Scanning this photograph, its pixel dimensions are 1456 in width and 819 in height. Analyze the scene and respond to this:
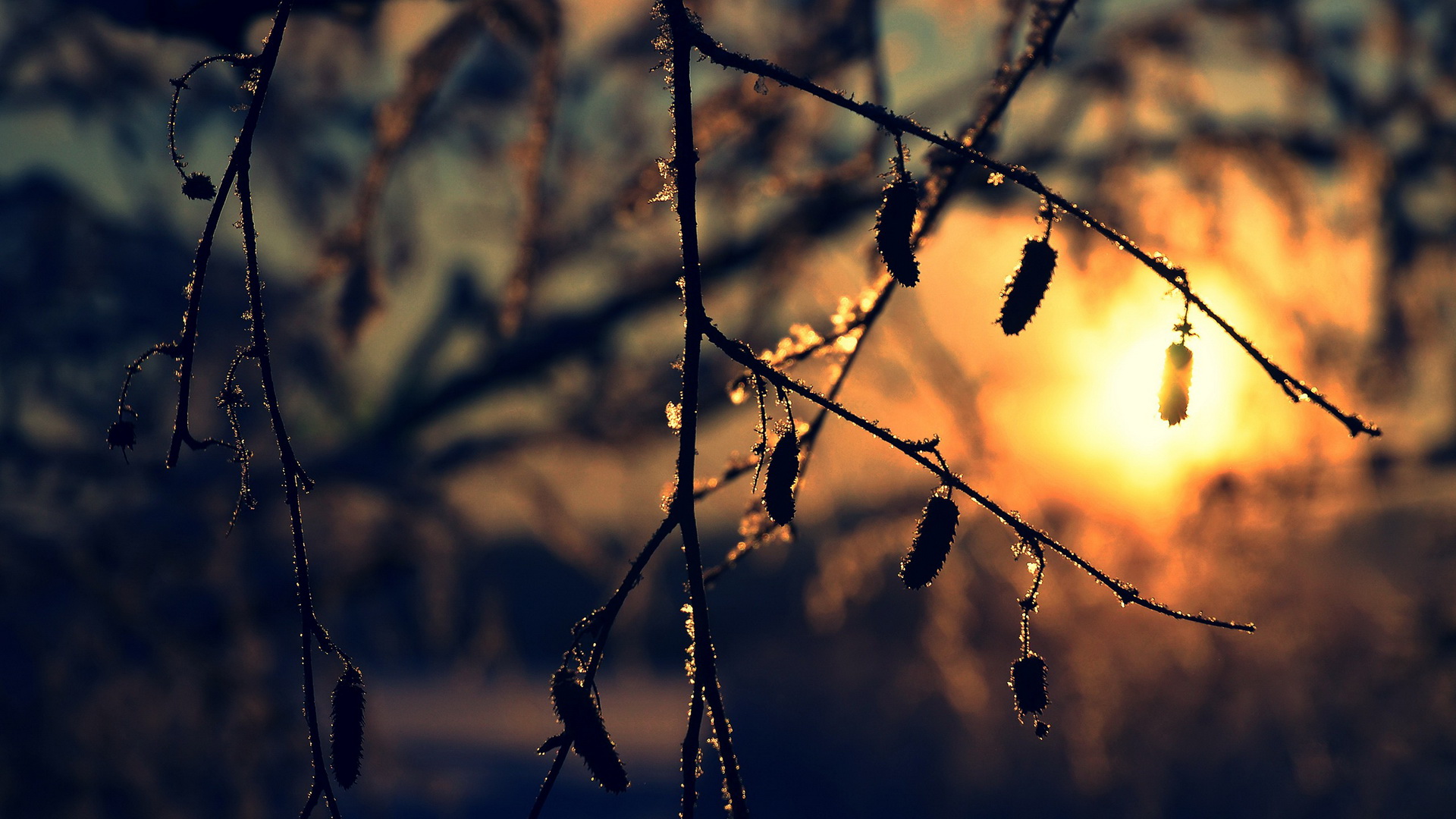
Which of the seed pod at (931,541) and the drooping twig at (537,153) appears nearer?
the seed pod at (931,541)

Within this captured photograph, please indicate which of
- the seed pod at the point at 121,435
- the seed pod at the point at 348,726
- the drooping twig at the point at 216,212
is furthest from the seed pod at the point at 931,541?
the seed pod at the point at 121,435

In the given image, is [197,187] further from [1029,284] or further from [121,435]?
[1029,284]

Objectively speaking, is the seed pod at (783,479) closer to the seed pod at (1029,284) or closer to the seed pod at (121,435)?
the seed pod at (1029,284)

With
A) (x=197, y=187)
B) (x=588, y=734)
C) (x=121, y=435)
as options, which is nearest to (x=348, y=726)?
(x=588, y=734)

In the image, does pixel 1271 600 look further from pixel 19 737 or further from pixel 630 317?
pixel 19 737

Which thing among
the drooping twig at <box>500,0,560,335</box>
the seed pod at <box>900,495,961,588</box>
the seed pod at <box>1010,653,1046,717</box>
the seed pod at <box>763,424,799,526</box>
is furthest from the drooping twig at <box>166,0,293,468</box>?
the drooping twig at <box>500,0,560,335</box>
